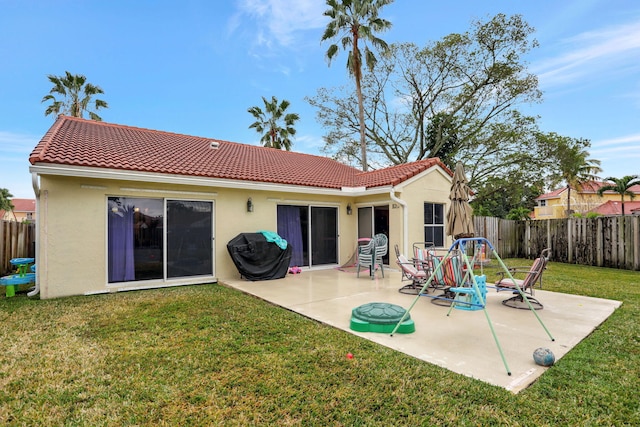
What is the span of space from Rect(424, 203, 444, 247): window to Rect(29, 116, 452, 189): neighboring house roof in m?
1.59

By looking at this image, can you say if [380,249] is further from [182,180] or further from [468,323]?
[182,180]

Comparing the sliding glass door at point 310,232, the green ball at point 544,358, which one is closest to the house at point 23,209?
the sliding glass door at point 310,232

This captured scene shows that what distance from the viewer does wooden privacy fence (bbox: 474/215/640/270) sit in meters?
11.8

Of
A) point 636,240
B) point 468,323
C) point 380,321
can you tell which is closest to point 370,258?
point 468,323

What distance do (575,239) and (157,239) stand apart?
16.3 metres

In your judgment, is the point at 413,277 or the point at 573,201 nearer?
the point at 413,277

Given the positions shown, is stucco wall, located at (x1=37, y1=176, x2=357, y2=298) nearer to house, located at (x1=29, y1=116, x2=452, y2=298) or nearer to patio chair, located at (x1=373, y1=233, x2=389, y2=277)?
house, located at (x1=29, y1=116, x2=452, y2=298)

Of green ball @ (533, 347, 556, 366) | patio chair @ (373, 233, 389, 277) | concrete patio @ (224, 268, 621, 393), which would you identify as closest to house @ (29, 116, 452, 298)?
patio chair @ (373, 233, 389, 277)

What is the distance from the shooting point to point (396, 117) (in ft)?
85.9

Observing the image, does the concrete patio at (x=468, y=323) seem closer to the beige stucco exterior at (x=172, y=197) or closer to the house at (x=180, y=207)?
the house at (x=180, y=207)

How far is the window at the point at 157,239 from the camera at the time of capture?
8125mm

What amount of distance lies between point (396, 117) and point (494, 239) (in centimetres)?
1440

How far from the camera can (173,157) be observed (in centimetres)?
1010

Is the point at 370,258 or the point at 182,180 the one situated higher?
the point at 182,180
